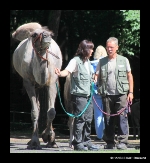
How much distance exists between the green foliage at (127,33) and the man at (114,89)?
7.10m

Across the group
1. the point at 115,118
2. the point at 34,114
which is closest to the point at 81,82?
the point at 115,118

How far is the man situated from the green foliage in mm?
7096

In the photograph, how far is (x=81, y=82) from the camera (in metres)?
12.0

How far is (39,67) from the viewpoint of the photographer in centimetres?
1249

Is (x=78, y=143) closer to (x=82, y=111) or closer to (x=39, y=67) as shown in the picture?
(x=82, y=111)

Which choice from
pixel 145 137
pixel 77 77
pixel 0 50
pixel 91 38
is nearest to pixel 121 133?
pixel 145 137

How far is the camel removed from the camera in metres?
12.3

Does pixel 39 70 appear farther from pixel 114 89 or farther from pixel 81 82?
pixel 114 89

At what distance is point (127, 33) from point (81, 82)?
8806 millimetres

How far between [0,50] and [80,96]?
194 centimetres

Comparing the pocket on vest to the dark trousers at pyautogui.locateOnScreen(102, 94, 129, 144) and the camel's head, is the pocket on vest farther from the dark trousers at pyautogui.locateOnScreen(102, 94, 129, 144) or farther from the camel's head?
the camel's head

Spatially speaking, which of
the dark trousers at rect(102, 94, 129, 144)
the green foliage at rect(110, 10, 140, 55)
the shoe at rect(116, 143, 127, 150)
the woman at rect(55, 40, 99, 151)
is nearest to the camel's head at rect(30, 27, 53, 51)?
the woman at rect(55, 40, 99, 151)

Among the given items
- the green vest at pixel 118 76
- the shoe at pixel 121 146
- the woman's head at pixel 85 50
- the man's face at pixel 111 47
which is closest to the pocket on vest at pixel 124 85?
the green vest at pixel 118 76

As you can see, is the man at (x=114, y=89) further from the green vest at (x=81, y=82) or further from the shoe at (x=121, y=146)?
the green vest at (x=81, y=82)
